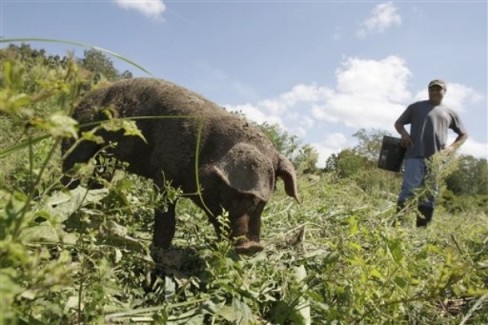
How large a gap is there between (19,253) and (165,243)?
2435 millimetres

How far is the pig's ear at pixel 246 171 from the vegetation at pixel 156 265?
40cm

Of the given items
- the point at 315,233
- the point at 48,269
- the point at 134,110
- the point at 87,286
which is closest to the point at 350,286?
the point at 87,286

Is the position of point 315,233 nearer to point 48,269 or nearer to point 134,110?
point 134,110

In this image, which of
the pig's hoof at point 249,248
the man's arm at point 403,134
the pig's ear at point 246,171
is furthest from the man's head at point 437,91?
the pig's hoof at point 249,248

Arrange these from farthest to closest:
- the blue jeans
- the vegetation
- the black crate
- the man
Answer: the black crate → the man → the blue jeans → the vegetation

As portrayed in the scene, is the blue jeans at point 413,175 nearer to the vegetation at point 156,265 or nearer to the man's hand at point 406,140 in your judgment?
the man's hand at point 406,140

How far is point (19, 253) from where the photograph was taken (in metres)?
0.88

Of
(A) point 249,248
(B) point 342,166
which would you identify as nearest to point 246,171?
(A) point 249,248

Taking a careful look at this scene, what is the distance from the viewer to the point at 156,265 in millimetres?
2760

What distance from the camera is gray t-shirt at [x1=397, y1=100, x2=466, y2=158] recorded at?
22.8 feet

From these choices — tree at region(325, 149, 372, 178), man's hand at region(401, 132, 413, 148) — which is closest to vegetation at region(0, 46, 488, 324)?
man's hand at region(401, 132, 413, 148)

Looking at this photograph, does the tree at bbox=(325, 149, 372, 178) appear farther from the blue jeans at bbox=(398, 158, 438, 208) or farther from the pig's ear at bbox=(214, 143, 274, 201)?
the pig's ear at bbox=(214, 143, 274, 201)

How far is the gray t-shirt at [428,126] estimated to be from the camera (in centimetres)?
696

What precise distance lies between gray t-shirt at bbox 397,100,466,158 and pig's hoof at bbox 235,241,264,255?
4.44 metres
